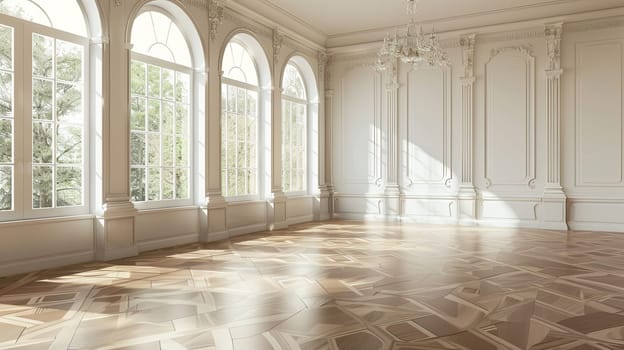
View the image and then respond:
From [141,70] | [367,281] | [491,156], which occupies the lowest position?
[367,281]

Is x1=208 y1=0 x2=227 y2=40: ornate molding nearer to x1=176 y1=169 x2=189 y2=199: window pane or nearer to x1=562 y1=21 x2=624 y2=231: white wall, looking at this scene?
x1=176 y1=169 x2=189 y2=199: window pane

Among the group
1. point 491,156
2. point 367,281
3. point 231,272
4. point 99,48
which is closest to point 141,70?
point 99,48

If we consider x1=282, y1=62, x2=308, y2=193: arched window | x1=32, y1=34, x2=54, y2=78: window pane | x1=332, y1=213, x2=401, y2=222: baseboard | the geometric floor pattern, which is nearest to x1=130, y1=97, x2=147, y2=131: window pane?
x1=32, y1=34, x2=54, y2=78: window pane

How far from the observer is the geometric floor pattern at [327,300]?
2.96 m

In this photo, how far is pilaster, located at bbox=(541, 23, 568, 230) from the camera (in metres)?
8.90

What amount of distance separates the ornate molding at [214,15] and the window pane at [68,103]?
2.48 meters

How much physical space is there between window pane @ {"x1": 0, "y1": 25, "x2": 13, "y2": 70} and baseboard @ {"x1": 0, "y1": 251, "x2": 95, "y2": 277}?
76.8 inches

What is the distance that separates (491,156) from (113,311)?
7.87 meters

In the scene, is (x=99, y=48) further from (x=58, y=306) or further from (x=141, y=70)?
(x=58, y=306)

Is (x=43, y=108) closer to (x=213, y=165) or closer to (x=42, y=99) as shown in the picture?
Result: (x=42, y=99)

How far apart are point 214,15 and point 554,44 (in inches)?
240

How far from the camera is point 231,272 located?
495 cm

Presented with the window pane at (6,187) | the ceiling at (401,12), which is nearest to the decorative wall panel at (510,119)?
the ceiling at (401,12)

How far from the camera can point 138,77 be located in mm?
6453
